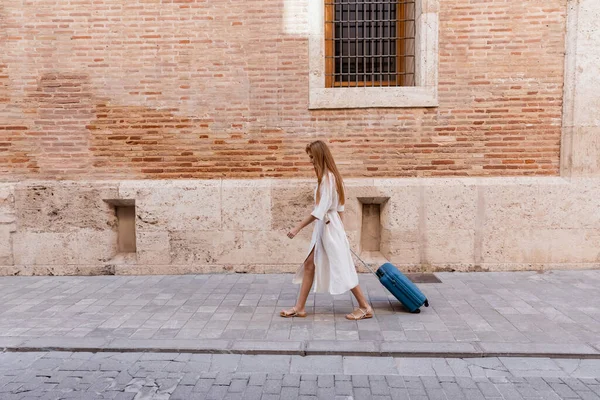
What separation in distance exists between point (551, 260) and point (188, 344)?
17.9 feet

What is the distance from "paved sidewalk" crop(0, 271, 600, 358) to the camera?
398 centimetres

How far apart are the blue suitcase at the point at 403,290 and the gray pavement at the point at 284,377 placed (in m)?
1.02

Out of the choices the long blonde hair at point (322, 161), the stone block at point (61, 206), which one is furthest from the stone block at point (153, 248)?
the long blonde hair at point (322, 161)

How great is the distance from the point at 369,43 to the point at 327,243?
4051mm

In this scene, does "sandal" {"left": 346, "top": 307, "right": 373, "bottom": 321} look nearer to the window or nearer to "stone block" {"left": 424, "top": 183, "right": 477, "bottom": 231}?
"stone block" {"left": 424, "top": 183, "right": 477, "bottom": 231}

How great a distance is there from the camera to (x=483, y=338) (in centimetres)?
411

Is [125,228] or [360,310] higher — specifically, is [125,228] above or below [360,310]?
above

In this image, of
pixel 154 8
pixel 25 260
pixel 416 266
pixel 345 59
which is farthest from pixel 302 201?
pixel 25 260

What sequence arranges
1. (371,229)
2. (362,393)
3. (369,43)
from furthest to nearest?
(369,43)
(371,229)
(362,393)

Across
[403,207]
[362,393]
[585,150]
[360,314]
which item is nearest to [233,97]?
[403,207]

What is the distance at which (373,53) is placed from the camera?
718cm

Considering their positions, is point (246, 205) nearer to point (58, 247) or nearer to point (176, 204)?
point (176, 204)

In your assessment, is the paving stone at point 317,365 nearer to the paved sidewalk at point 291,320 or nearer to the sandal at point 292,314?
the paved sidewalk at point 291,320

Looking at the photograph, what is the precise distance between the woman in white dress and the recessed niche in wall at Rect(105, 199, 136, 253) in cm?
344
